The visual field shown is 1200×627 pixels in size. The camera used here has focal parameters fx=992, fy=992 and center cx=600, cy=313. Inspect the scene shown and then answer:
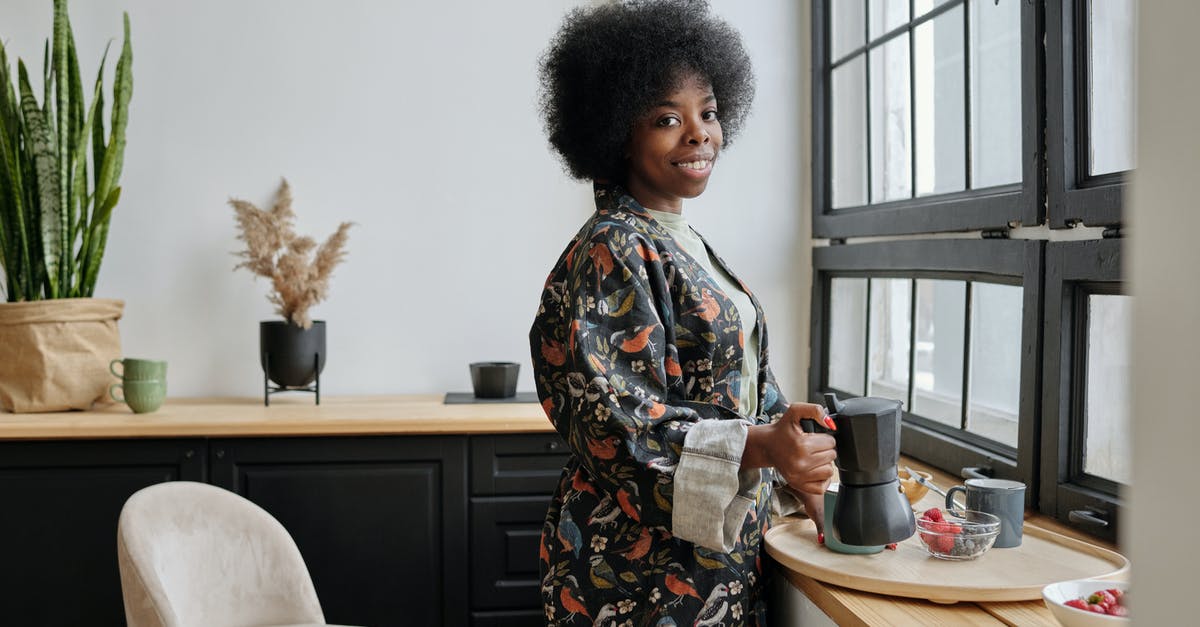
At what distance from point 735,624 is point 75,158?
7.47 feet

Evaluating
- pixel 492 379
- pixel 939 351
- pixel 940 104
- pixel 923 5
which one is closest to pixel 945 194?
pixel 940 104

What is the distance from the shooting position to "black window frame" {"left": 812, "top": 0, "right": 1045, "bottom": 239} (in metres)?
Result: 1.84

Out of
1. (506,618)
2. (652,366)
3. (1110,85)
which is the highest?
(1110,85)

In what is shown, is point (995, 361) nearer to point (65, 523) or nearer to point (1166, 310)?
point (1166, 310)

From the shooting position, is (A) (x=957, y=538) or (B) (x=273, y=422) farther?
(B) (x=273, y=422)

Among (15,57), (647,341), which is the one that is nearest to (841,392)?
(647,341)

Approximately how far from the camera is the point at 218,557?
80.7 inches

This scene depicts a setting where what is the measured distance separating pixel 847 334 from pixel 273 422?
1646 millimetres

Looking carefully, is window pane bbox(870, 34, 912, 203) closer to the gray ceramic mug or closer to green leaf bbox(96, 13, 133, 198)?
the gray ceramic mug

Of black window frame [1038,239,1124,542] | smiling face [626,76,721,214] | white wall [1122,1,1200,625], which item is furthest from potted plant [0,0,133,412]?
white wall [1122,1,1200,625]

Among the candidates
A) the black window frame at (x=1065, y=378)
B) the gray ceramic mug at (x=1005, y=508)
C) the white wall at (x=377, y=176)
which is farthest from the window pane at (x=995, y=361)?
the white wall at (x=377, y=176)

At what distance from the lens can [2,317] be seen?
8.88 ft

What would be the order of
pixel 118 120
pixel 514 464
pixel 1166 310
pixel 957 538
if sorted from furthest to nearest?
pixel 118 120, pixel 514 464, pixel 957 538, pixel 1166 310

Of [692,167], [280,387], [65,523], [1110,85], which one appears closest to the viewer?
[692,167]
